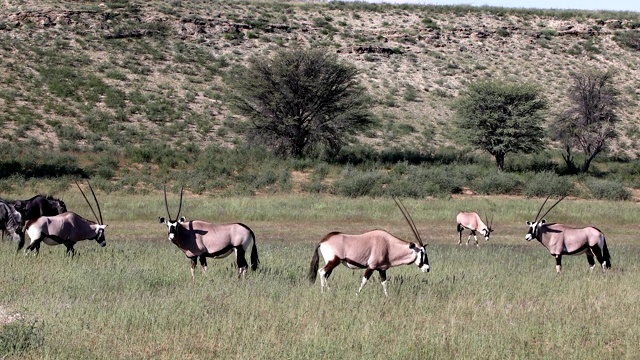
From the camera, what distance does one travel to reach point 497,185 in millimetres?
38031

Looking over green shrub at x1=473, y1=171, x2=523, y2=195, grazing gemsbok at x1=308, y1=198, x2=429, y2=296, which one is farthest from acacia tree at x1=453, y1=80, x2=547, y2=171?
grazing gemsbok at x1=308, y1=198, x2=429, y2=296

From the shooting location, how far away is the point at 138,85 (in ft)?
181

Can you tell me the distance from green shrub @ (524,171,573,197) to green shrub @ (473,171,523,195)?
1.75ft

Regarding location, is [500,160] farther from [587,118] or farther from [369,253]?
[369,253]

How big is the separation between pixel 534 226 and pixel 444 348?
8110 mm

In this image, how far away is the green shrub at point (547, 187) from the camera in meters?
36.7

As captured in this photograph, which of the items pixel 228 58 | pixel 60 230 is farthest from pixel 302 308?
pixel 228 58

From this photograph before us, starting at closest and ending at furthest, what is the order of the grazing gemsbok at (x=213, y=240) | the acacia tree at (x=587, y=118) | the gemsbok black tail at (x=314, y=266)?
the gemsbok black tail at (x=314, y=266) → the grazing gemsbok at (x=213, y=240) → the acacia tree at (x=587, y=118)

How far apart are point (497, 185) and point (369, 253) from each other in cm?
2634

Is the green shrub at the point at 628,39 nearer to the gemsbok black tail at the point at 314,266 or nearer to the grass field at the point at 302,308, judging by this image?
the grass field at the point at 302,308

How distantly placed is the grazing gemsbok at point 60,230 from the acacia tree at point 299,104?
28.1 metres

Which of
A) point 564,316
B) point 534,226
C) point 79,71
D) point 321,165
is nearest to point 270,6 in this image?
point 79,71

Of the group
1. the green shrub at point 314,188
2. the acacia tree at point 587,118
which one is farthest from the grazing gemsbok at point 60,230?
the acacia tree at point 587,118

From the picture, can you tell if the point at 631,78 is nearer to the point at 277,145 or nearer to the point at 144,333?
the point at 277,145
